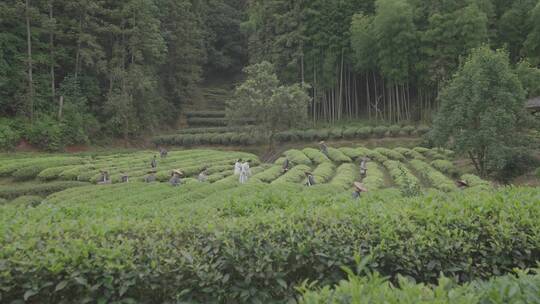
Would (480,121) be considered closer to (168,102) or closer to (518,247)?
(518,247)

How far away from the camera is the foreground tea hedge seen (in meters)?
2.99

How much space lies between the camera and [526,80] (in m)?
21.2

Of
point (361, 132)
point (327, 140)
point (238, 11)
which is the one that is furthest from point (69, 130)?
point (238, 11)

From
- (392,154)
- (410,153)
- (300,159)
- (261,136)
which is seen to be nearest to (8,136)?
(261,136)

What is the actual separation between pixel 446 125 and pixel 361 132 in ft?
39.2

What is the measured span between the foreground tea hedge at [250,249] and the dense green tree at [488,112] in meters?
12.9

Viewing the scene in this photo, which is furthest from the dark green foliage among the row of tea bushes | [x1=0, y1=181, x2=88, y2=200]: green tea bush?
the row of tea bushes

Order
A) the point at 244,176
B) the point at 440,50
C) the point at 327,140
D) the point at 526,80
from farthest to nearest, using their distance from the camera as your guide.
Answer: the point at 327,140 → the point at 440,50 → the point at 526,80 → the point at 244,176

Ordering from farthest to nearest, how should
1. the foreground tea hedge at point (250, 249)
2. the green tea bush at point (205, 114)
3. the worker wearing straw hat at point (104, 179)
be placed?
the green tea bush at point (205, 114) → the worker wearing straw hat at point (104, 179) → the foreground tea hedge at point (250, 249)

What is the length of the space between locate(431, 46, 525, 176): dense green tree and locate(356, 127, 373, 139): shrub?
11.9m

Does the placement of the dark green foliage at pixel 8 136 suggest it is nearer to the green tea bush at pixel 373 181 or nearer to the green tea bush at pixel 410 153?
the green tea bush at pixel 373 181

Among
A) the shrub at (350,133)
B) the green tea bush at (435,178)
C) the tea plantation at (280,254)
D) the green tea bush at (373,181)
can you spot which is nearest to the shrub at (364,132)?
the shrub at (350,133)

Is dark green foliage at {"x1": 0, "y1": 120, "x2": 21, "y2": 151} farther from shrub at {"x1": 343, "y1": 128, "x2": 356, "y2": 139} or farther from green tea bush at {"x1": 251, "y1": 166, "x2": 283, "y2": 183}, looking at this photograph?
shrub at {"x1": 343, "y1": 128, "x2": 356, "y2": 139}

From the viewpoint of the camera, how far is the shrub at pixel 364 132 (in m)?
29.1
